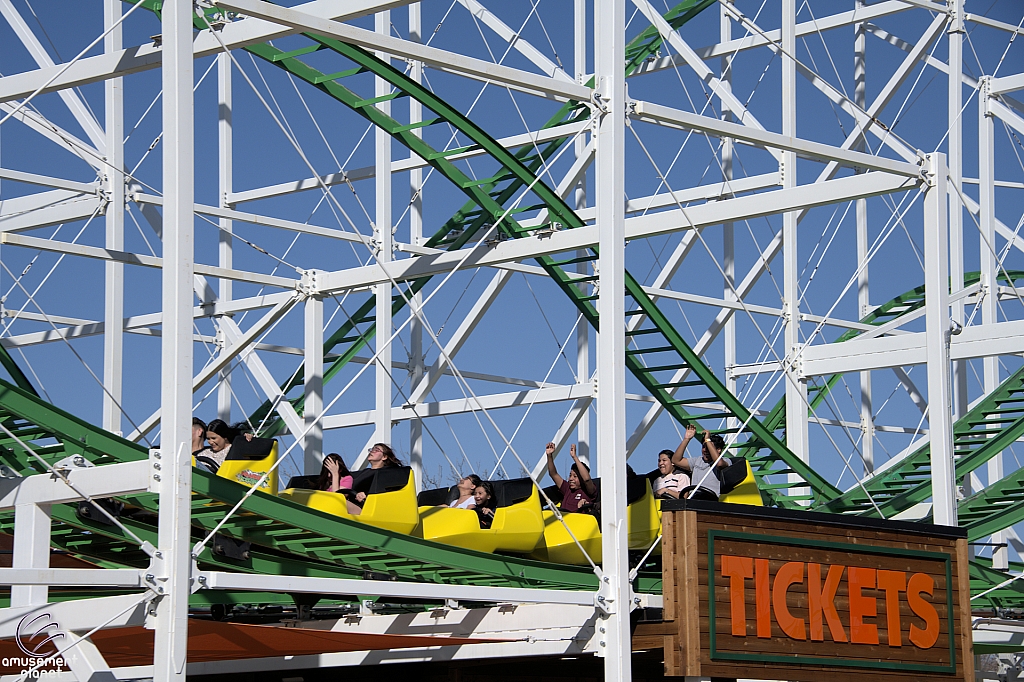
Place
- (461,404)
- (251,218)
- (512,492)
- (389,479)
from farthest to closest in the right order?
(461,404), (251,218), (512,492), (389,479)

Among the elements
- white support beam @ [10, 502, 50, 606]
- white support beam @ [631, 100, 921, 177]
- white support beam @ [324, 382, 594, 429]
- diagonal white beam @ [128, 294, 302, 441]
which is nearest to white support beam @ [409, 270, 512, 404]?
white support beam @ [324, 382, 594, 429]

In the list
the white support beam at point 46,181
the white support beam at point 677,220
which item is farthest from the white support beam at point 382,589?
the white support beam at point 46,181

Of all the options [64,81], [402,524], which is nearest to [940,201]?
[402,524]

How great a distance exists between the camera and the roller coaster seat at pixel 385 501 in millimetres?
9570

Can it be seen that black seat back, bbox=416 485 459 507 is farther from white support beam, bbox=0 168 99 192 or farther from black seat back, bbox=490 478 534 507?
white support beam, bbox=0 168 99 192

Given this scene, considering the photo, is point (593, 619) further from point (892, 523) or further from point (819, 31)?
point (819, 31)

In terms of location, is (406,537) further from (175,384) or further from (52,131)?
(52,131)

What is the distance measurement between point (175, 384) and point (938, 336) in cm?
653

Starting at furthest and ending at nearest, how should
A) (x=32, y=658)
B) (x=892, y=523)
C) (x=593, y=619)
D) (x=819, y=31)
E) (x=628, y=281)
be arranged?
1. (x=819, y=31)
2. (x=628, y=281)
3. (x=892, y=523)
4. (x=593, y=619)
5. (x=32, y=658)

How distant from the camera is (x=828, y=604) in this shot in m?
9.77

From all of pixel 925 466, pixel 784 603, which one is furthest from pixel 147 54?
pixel 925 466

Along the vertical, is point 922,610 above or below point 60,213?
below

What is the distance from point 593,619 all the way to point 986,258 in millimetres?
9546

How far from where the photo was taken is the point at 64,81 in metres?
9.48
